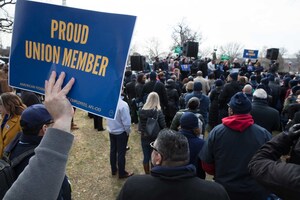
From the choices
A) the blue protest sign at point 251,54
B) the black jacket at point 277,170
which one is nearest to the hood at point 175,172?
the black jacket at point 277,170

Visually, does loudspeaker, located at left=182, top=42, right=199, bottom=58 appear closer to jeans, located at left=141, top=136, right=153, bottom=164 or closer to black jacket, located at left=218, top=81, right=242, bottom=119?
black jacket, located at left=218, top=81, right=242, bottom=119

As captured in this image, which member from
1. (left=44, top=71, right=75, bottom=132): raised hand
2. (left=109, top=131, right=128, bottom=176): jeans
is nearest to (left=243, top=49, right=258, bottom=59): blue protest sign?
(left=109, top=131, right=128, bottom=176): jeans

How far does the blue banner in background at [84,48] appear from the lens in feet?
5.43

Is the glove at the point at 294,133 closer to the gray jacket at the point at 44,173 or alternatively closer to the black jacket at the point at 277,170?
→ the black jacket at the point at 277,170

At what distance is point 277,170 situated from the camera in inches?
62.8

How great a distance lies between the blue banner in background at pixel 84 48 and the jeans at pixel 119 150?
359 centimetres

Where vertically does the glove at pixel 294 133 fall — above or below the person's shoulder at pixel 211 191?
above

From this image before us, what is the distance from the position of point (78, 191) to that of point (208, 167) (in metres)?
2.91

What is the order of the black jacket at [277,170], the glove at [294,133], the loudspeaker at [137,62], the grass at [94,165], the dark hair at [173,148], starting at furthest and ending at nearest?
the loudspeaker at [137,62], the grass at [94,165], the dark hair at [173,148], the glove at [294,133], the black jacket at [277,170]

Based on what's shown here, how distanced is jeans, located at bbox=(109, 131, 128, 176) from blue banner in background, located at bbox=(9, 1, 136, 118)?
3594mm

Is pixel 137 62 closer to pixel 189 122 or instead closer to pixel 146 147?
pixel 146 147

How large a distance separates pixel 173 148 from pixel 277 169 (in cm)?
76

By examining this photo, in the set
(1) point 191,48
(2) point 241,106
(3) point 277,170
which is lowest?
(3) point 277,170

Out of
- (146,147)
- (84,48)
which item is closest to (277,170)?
(84,48)
